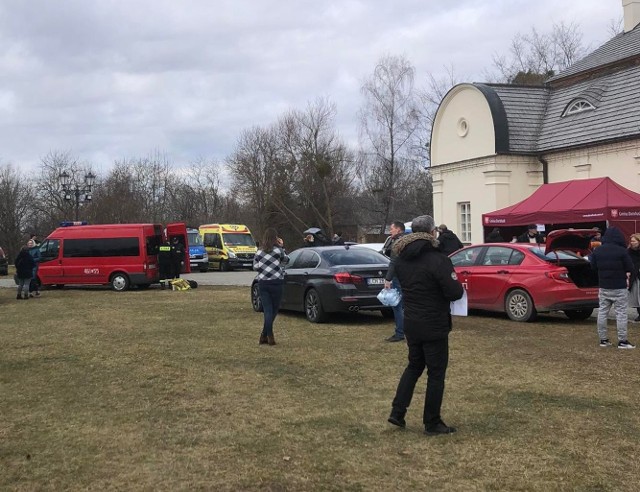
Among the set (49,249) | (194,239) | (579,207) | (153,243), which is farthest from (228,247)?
(579,207)

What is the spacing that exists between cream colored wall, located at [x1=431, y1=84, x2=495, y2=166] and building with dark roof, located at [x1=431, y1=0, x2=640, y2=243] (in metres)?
0.04

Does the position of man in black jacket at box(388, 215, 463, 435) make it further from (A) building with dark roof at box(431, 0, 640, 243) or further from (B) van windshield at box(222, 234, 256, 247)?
(B) van windshield at box(222, 234, 256, 247)

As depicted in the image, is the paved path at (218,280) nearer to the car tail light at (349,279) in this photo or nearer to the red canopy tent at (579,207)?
the red canopy tent at (579,207)

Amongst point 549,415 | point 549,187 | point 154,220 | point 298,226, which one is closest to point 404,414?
point 549,415

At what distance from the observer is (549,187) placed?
872 inches

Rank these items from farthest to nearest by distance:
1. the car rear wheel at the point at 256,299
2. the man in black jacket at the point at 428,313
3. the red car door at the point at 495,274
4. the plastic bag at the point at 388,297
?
the car rear wheel at the point at 256,299 < the red car door at the point at 495,274 < the plastic bag at the point at 388,297 < the man in black jacket at the point at 428,313

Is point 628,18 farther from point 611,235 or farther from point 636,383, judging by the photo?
point 636,383

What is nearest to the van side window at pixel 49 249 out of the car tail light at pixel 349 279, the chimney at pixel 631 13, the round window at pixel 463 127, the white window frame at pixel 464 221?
the car tail light at pixel 349 279

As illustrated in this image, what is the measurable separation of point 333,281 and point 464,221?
17.1 metres

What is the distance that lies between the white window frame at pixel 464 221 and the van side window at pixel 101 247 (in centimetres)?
1321

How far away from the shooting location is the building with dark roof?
23109 mm

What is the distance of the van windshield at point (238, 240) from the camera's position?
36750 millimetres

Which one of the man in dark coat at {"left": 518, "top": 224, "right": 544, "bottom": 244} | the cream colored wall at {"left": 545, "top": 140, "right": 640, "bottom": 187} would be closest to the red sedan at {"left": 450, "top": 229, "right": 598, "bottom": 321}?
the man in dark coat at {"left": 518, "top": 224, "right": 544, "bottom": 244}

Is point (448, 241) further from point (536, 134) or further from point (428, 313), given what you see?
point (536, 134)
